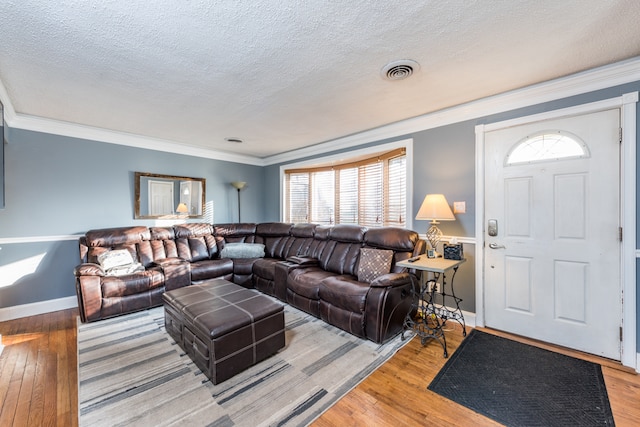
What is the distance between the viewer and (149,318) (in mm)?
3018

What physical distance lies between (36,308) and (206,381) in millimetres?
3017

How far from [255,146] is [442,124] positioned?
3095 mm

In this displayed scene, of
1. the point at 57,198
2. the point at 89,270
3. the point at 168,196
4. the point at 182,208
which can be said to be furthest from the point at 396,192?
the point at 57,198

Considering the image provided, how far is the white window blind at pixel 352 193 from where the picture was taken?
147 inches

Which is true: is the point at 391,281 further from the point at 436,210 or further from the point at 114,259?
the point at 114,259

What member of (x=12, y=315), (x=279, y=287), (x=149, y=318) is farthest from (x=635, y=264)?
(x=12, y=315)

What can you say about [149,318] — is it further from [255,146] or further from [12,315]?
[255,146]

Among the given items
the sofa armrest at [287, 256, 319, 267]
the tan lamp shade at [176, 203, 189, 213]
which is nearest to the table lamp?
the sofa armrest at [287, 256, 319, 267]

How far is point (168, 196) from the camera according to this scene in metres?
4.36

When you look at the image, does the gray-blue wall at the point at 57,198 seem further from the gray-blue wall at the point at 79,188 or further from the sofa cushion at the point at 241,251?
the sofa cushion at the point at 241,251

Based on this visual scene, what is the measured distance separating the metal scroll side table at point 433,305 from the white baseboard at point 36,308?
4.30 metres

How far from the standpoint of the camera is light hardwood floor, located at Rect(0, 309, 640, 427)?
5.16ft

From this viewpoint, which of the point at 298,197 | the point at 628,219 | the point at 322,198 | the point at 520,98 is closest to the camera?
the point at 628,219

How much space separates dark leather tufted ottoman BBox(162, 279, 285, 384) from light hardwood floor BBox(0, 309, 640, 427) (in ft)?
2.38
